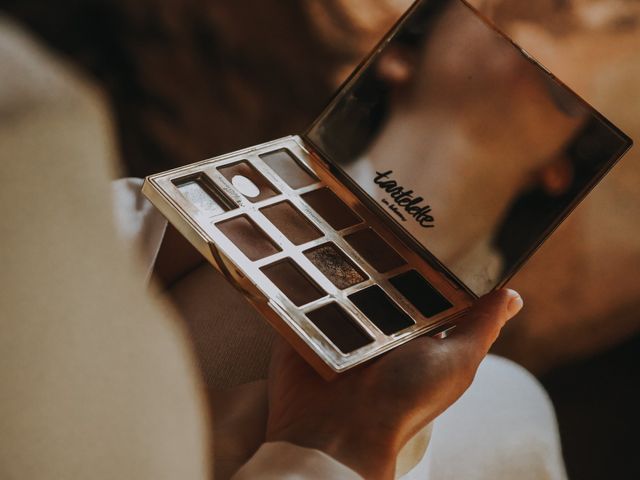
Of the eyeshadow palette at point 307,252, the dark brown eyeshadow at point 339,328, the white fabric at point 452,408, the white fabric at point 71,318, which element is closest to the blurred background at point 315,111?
the white fabric at point 452,408

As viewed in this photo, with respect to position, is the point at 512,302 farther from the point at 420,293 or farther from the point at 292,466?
the point at 292,466

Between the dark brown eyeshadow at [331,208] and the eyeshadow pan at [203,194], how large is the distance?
0.07m

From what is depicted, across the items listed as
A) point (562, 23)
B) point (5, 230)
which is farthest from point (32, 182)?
point (562, 23)

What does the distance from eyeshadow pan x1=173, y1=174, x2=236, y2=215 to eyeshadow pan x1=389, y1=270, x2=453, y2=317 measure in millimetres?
144

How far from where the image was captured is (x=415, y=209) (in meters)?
0.61

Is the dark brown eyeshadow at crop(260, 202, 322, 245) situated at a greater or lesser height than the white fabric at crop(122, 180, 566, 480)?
greater

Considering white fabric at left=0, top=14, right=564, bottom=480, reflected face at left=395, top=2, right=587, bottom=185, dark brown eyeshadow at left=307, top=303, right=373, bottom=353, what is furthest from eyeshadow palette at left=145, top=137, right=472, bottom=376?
white fabric at left=0, top=14, right=564, bottom=480

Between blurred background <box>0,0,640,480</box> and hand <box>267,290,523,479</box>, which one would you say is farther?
blurred background <box>0,0,640,480</box>

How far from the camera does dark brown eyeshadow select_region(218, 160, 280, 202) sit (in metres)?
0.61

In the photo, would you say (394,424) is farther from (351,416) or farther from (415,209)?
(415,209)

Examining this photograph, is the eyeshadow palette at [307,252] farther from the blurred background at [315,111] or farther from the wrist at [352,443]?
the blurred background at [315,111]

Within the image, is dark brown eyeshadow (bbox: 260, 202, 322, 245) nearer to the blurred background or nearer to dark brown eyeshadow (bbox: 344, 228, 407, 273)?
dark brown eyeshadow (bbox: 344, 228, 407, 273)

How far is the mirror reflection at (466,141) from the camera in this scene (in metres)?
0.55

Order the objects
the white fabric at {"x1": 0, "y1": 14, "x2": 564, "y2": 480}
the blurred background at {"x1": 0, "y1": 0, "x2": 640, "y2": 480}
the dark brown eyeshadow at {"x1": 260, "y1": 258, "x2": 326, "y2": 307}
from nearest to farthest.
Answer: the white fabric at {"x1": 0, "y1": 14, "x2": 564, "y2": 480}, the dark brown eyeshadow at {"x1": 260, "y1": 258, "x2": 326, "y2": 307}, the blurred background at {"x1": 0, "y1": 0, "x2": 640, "y2": 480}
